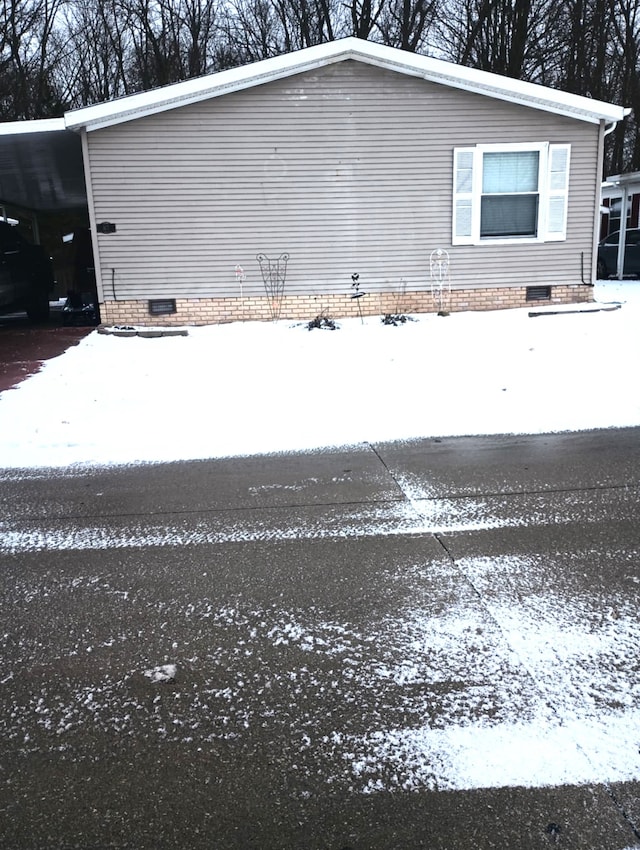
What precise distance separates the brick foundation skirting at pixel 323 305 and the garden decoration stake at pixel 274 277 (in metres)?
0.04

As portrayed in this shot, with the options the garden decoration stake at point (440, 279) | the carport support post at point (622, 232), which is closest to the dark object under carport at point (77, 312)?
the garden decoration stake at point (440, 279)

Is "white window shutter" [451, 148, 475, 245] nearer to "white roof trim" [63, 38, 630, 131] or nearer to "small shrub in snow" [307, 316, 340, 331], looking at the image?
"white roof trim" [63, 38, 630, 131]

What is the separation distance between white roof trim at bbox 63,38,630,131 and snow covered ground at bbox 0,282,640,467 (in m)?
3.76

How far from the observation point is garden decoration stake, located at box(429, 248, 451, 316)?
1259cm

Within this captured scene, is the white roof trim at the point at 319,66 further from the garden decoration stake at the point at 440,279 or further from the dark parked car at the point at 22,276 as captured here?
the dark parked car at the point at 22,276

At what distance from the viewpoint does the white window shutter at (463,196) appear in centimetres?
1221

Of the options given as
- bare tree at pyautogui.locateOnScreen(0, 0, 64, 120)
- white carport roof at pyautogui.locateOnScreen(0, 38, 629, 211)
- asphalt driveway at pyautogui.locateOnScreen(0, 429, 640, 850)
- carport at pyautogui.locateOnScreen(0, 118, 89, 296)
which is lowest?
asphalt driveway at pyautogui.locateOnScreen(0, 429, 640, 850)

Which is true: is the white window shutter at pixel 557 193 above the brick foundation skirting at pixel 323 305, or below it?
above

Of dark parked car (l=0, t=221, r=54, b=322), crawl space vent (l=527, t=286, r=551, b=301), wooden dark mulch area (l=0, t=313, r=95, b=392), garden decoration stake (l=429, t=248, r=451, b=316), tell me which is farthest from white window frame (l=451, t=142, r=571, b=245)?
dark parked car (l=0, t=221, r=54, b=322)

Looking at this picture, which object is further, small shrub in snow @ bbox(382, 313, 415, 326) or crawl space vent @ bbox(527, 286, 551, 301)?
crawl space vent @ bbox(527, 286, 551, 301)

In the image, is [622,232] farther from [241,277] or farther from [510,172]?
[241,277]

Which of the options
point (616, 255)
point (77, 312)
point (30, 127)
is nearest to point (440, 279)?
point (30, 127)

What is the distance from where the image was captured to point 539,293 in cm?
1300

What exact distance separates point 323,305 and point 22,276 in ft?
21.0
